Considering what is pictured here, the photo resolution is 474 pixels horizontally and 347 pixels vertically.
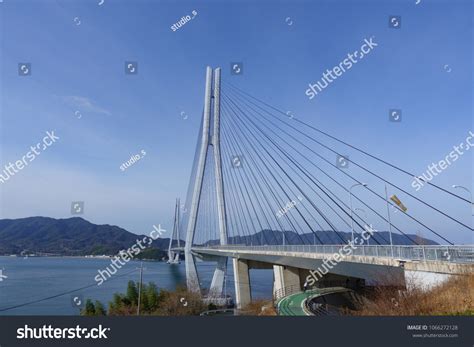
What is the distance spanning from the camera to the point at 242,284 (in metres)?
33.5

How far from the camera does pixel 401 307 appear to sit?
10.8m

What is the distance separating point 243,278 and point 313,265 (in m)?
15.3

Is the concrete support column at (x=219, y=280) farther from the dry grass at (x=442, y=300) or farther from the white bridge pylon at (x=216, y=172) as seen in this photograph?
the dry grass at (x=442, y=300)

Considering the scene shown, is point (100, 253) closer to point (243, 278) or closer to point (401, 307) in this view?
point (243, 278)

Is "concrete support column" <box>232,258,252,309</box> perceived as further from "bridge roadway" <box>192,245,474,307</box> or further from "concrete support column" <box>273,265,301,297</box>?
"bridge roadway" <box>192,245,474,307</box>

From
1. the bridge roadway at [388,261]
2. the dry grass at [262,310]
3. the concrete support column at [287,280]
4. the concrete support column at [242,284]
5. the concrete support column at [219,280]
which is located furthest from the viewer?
the concrete support column at [219,280]

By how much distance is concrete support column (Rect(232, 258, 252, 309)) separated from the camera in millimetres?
32719

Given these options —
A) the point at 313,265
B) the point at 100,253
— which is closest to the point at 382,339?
the point at 313,265

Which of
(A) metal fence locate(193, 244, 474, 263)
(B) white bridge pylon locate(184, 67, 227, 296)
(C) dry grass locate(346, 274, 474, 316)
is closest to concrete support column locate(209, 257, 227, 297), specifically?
(B) white bridge pylon locate(184, 67, 227, 296)

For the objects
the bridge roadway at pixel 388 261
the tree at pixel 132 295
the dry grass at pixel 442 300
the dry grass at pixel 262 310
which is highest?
the bridge roadway at pixel 388 261

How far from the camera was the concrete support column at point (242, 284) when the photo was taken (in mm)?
32719

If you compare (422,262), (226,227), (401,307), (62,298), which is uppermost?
(226,227)

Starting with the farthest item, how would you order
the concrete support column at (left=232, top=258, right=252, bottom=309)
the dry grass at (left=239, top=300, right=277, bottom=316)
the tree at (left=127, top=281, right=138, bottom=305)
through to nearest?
the concrete support column at (left=232, top=258, right=252, bottom=309) → the tree at (left=127, top=281, right=138, bottom=305) → the dry grass at (left=239, top=300, right=277, bottom=316)

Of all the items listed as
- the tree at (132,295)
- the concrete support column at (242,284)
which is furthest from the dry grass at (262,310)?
the tree at (132,295)
